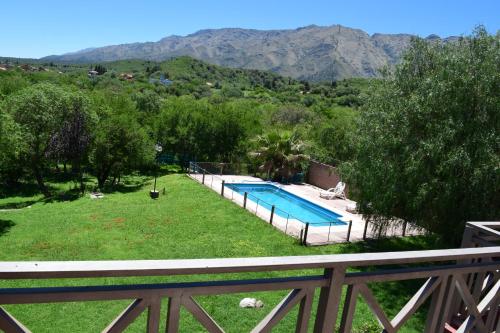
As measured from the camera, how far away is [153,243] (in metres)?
13.2

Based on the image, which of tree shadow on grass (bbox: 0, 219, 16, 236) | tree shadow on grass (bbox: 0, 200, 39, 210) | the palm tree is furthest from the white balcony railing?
tree shadow on grass (bbox: 0, 200, 39, 210)

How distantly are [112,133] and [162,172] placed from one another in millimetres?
9598

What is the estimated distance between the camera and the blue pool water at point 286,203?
1843 cm

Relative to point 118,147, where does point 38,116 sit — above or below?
above

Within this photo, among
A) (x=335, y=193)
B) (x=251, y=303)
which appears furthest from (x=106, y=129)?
(x=251, y=303)

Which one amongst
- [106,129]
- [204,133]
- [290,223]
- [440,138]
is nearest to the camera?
[440,138]

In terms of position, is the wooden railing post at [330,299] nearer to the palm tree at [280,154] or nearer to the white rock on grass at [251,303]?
the white rock on grass at [251,303]

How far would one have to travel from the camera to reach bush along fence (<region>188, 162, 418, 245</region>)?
1370 centimetres

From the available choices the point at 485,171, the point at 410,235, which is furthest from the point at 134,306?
the point at 410,235

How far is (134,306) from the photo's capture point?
1763 millimetres

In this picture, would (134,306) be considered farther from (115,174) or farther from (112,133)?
(115,174)

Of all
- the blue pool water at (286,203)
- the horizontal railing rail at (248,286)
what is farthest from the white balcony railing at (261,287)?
the blue pool water at (286,203)

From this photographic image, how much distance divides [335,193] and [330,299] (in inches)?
767

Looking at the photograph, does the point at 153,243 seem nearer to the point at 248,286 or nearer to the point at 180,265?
the point at 248,286
